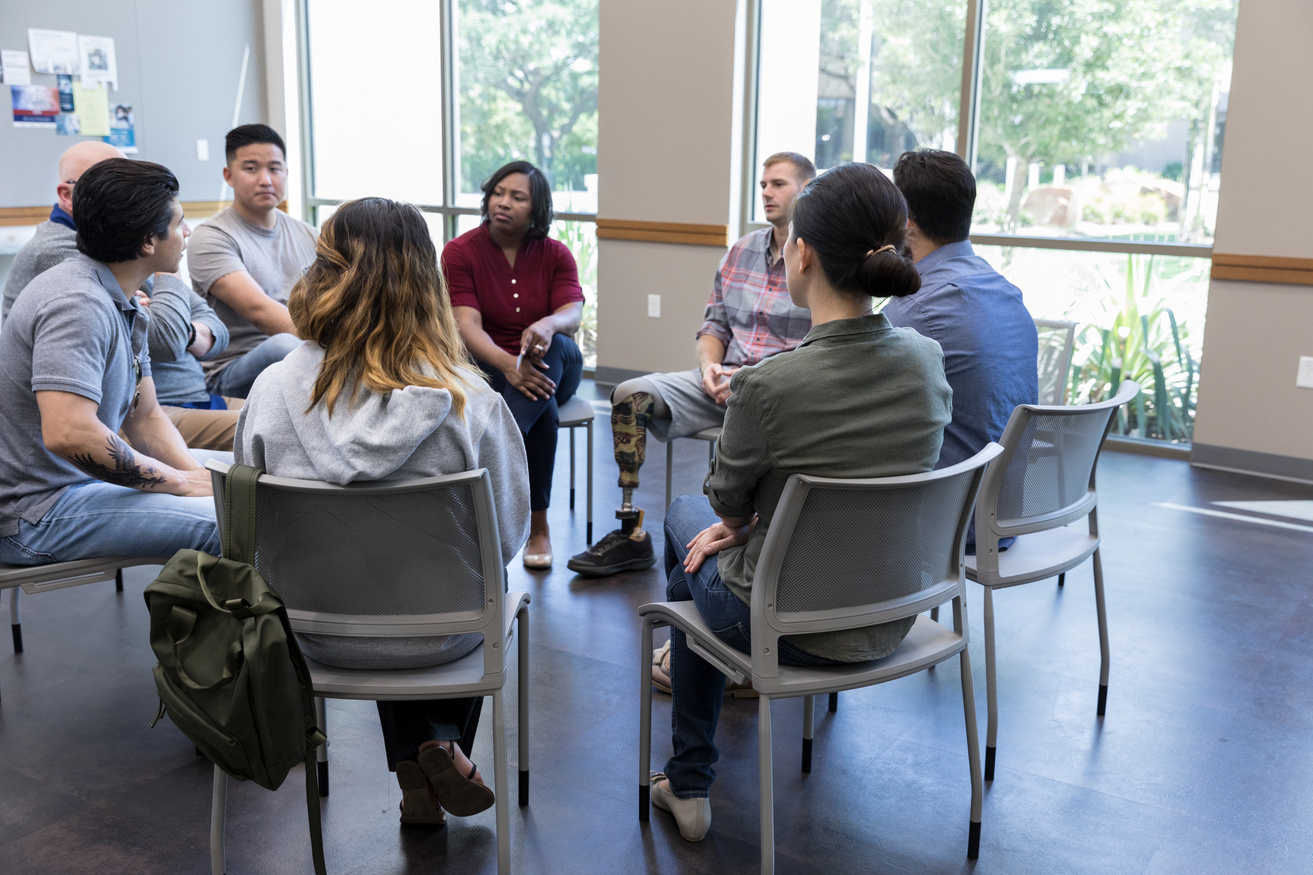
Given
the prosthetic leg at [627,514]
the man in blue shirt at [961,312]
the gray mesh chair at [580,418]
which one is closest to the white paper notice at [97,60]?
the gray mesh chair at [580,418]

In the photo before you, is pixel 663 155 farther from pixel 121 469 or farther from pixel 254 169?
pixel 121 469

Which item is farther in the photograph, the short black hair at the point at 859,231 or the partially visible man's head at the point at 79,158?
the partially visible man's head at the point at 79,158

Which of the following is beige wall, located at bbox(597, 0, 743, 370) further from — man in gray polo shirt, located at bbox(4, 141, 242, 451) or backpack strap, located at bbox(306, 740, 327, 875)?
backpack strap, located at bbox(306, 740, 327, 875)

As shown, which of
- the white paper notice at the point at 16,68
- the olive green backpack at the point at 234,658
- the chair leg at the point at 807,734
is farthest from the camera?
the white paper notice at the point at 16,68

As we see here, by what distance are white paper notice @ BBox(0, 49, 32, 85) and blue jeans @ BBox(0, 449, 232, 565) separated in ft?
15.6

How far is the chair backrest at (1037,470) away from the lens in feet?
6.62

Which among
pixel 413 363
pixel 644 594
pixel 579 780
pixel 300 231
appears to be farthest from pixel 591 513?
pixel 413 363

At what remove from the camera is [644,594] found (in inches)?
120

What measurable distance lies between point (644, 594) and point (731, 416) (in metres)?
1.54

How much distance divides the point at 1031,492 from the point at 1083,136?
3184mm

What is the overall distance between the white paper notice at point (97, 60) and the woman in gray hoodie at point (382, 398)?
211 inches

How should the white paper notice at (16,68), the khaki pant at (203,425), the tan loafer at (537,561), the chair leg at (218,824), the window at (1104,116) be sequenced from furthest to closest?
the white paper notice at (16,68), the window at (1104,116), the tan loafer at (537,561), the khaki pant at (203,425), the chair leg at (218,824)

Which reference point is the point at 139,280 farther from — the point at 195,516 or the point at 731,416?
the point at 731,416

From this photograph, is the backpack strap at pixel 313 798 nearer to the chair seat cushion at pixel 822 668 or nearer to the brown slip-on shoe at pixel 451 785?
the brown slip-on shoe at pixel 451 785
